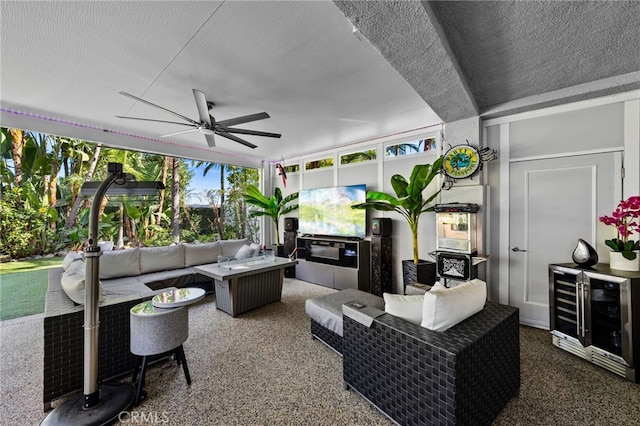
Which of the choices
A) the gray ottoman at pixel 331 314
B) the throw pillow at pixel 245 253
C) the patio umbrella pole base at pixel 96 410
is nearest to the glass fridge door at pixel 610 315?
the gray ottoman at pixel 331 314

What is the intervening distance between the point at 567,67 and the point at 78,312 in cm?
465

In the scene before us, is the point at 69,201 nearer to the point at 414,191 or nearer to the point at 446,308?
the point at 414,191

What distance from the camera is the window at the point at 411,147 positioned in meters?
4.12

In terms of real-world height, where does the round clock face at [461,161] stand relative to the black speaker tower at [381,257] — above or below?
above

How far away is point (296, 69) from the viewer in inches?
97.0

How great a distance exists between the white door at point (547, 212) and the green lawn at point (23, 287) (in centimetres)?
651

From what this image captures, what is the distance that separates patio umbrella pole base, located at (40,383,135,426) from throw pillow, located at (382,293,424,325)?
6.41 feet

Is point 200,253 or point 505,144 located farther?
point 200,253

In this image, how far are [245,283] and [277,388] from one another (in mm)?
1669

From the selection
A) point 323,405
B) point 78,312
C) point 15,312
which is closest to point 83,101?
point 78,312

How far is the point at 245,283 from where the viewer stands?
3.45 meters

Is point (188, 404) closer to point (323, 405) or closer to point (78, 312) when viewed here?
point (323, 405)

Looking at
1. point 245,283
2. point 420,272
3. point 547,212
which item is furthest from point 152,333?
point 547,212

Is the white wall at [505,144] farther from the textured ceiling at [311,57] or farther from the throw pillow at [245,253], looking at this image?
the throw pillow at [245,253]
